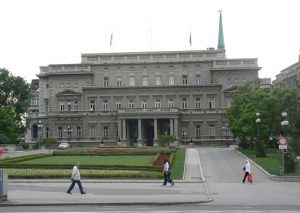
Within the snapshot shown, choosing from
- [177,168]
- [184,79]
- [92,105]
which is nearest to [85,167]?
[177,168]

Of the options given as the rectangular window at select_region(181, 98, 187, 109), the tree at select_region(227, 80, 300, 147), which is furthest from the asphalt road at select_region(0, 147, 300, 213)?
the rectangular window at select_region(181, 98, 187, 109)

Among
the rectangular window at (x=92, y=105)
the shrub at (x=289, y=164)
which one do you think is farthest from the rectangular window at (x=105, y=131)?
the shrub at (x=289, y=164)

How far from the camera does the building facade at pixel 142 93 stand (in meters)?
108

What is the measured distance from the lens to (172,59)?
111312 mm

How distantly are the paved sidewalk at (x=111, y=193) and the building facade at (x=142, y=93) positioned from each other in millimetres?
63364

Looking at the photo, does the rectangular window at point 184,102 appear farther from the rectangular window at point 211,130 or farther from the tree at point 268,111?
the tree at point 268,111

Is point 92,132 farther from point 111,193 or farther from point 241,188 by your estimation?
point 111,193

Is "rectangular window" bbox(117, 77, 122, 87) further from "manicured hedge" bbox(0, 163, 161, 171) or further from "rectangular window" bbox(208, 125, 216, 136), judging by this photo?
"manicured hedge" bbox(0, 163, 161, 171)

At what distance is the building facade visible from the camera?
107625mm

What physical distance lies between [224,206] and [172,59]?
289 ft

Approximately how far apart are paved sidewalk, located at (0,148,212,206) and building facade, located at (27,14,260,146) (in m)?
63.4

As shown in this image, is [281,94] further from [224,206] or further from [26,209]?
[26,209]

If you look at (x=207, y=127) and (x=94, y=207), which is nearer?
(x=94, y=207)

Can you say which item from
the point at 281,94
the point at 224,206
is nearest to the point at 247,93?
the point at 281,94
